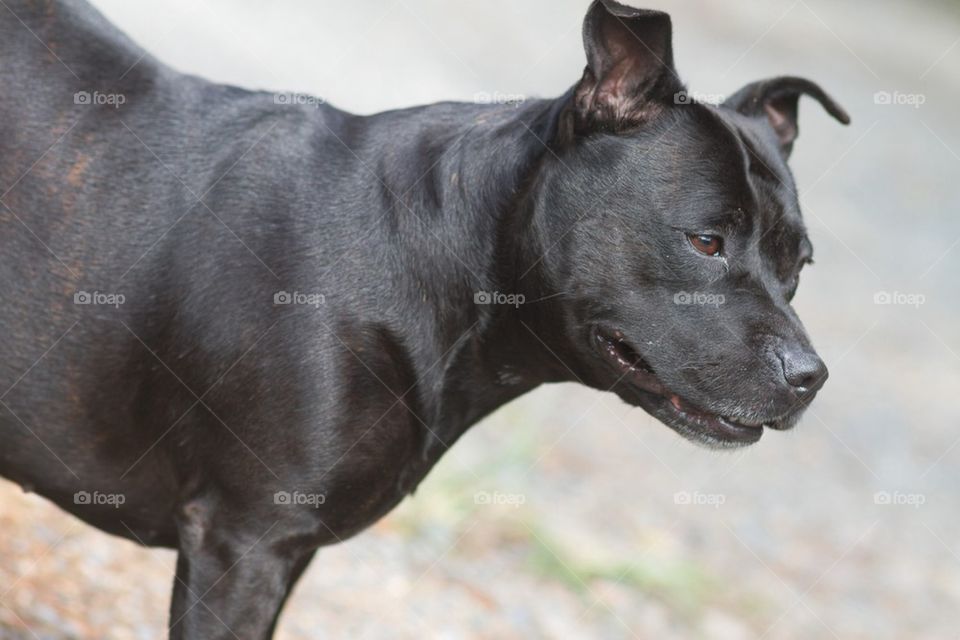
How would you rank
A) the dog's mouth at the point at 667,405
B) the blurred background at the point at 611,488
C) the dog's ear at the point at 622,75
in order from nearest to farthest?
the dog's ear at the point at 622,75
the dog's mouth at the point at 667,405
the blurred background at the point at 611,488

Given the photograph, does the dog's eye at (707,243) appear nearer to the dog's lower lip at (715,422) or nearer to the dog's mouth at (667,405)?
the dog's mouth at (667,405)

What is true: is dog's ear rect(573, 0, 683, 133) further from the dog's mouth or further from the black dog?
the dog's mouth

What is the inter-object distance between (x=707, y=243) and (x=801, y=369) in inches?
19.2

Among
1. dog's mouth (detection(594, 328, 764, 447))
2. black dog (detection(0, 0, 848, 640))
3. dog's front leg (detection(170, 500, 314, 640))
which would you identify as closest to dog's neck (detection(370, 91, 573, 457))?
black dog (detection(0, 0, 848, 640))

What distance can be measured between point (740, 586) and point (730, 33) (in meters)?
15.5

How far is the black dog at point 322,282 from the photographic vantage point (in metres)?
3.79

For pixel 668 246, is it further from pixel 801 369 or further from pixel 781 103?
pixel 781 103

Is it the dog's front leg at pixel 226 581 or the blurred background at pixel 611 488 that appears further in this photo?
the blurred background at pixel 611 488

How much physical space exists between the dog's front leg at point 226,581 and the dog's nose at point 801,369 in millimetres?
1648

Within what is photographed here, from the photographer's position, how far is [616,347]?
12.9ft

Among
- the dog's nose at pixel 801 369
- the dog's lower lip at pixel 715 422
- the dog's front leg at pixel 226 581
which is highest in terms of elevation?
the dog's nose at pixel 801 369

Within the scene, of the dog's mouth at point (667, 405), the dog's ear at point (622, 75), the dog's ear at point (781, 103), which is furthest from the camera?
the dog's ear at point (781, 103)

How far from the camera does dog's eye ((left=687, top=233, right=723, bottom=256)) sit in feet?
12.4

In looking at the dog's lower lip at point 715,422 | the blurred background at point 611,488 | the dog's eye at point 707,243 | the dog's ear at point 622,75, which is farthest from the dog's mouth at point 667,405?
the blurred background at point 611,488
